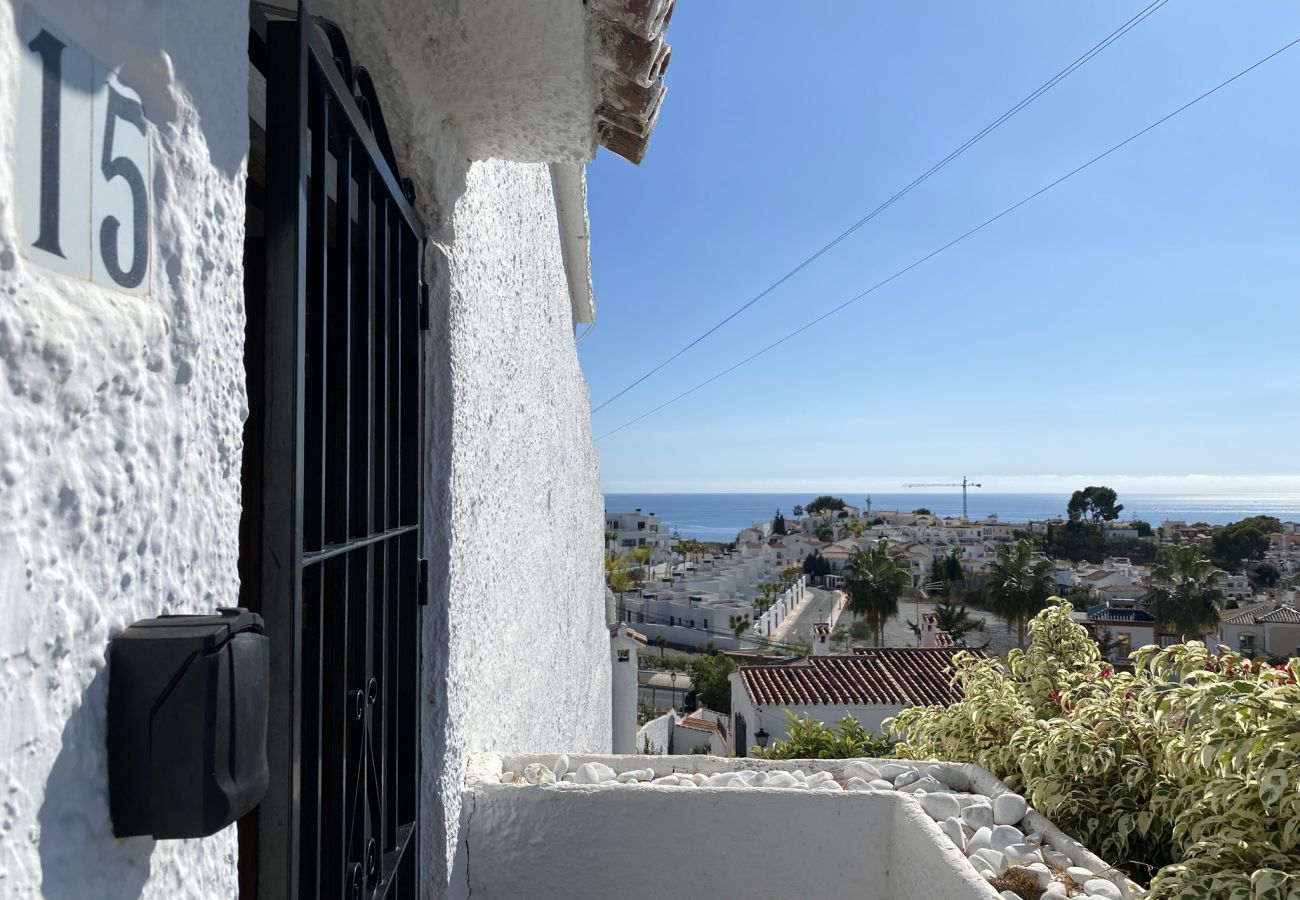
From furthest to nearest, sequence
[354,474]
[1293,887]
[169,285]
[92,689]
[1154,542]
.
A: [1154,542] → [1293,887] → [354,474] → [169,285] → [92,689]

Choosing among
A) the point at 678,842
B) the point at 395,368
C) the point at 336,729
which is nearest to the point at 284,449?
the point at 336,729

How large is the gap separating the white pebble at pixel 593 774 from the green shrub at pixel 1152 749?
1668 mm

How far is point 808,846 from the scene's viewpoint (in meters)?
2.71

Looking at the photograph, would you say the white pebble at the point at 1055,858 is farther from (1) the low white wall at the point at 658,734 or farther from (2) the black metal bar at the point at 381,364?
(1) the low white wall at the point at 658,734

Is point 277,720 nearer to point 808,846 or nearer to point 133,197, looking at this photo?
point 133,197

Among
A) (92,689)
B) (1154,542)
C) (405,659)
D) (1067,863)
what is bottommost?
(1154,542)

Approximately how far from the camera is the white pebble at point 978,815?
9.45 ft

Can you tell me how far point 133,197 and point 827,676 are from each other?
55.9ft

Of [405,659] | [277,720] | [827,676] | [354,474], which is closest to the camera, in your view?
[277,720]

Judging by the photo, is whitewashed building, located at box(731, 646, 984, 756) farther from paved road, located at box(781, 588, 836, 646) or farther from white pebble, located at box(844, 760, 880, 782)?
paved road, located at box(781, 588, 836, 646)

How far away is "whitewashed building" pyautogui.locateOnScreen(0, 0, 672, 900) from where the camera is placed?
25.7 inches

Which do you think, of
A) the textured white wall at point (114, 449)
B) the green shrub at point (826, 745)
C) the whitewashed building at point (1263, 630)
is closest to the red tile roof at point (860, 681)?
the green shrub at point (826, 745)

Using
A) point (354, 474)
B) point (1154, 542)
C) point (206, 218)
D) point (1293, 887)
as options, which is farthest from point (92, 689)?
point (1154, 542)

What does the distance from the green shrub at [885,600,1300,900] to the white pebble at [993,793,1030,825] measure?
8 centimetres
